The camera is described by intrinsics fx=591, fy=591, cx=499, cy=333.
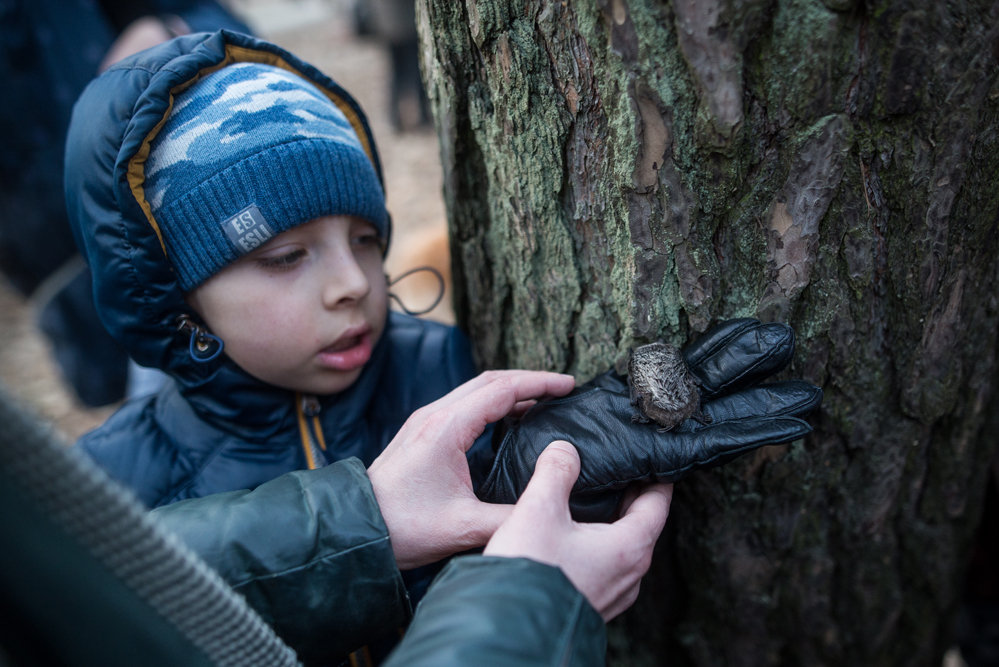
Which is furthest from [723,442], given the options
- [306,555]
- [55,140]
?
[55,140]

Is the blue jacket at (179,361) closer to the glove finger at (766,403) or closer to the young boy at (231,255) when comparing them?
the young boy at (231,255)

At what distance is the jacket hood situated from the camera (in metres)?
1.64

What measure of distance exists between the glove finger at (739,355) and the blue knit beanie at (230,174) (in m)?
1.15

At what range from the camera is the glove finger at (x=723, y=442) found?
141 cm

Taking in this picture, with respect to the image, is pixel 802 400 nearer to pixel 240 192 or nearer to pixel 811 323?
pixel 811 323

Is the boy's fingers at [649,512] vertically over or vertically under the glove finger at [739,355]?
under

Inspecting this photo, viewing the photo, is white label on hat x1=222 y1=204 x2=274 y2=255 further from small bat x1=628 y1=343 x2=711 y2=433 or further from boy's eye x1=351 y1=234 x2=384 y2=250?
small bat x1=628 y1=343 x2=711 y2=433

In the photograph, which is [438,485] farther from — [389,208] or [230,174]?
[389,208]

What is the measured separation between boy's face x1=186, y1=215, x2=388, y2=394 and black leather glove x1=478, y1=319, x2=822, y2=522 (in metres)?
0.63

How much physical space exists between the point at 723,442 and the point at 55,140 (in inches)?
180

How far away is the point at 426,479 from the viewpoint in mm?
1503

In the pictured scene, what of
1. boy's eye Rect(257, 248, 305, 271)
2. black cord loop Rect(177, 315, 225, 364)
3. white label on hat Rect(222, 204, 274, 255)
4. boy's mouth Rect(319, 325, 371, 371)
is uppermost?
white label on hat Rect(222, 204, 274, 255)

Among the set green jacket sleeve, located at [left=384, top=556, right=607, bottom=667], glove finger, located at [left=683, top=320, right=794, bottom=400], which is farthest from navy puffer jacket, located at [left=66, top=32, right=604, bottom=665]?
glove finger, located at [left=683, top=320, right=794, bottom=400]

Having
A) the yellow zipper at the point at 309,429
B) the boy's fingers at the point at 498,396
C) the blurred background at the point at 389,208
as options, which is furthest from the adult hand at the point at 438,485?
the blurred background at the point at 389,208
